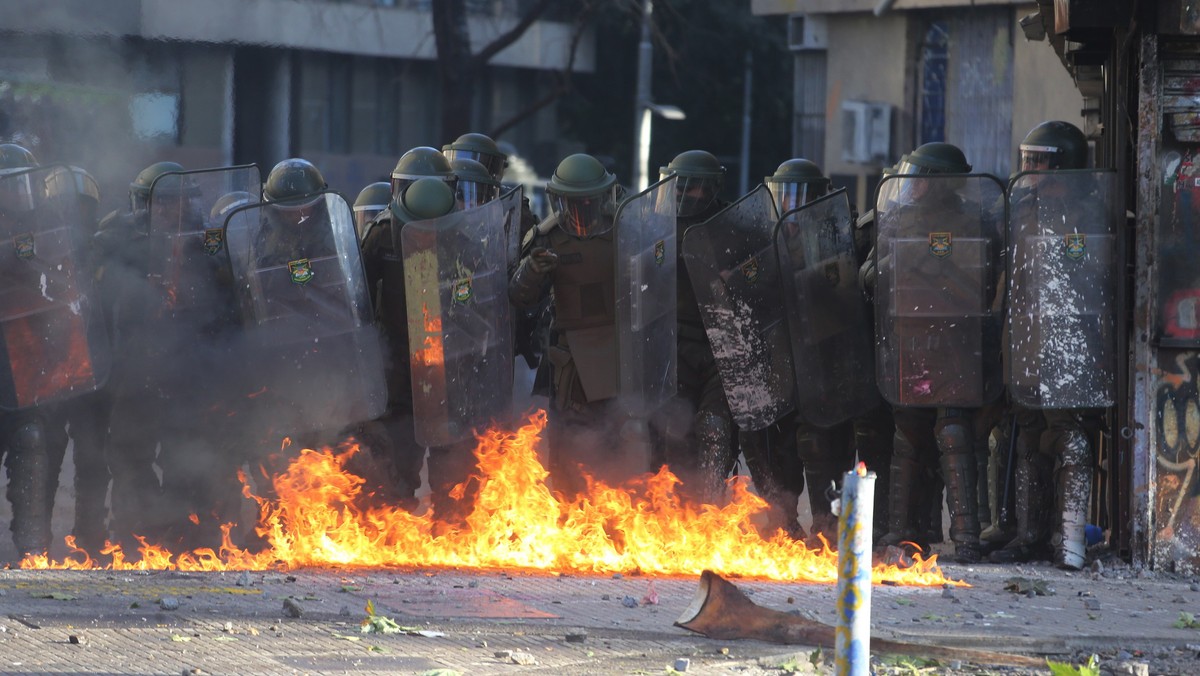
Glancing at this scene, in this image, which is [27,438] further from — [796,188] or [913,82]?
[913,82]

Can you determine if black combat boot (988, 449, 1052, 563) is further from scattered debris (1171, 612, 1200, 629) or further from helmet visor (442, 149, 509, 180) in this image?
helmet visor (442, 149, 509, 180)

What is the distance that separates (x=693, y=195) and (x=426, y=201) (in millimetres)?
1367

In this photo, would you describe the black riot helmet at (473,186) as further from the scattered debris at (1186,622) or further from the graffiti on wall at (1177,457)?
the scattered debris at (1186,622)

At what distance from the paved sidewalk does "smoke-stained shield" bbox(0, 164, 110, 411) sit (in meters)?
1.04

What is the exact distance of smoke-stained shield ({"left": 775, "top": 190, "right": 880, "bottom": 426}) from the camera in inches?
322

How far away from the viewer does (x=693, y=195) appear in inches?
328

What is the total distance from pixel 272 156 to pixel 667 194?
519 inches

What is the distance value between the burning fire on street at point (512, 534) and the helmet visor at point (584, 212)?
2.86 feet

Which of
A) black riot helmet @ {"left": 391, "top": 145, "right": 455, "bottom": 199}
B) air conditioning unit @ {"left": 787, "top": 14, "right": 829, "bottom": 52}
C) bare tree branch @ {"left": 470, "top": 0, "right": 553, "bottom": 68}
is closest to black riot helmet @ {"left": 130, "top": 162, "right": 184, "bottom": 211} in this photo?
black riot helmet @ {"left": 391, "top": 145, "right": 455, "bottom": 199}

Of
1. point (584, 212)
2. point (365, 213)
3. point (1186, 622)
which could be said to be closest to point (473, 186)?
point (365, 213)

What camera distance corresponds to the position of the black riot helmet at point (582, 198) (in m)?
7.98

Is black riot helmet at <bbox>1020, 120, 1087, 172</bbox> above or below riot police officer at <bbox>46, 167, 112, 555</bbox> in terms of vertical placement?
above

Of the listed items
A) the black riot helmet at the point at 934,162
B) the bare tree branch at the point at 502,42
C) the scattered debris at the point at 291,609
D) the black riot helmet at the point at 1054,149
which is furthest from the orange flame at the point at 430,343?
the bare tree branch at the point at 502,42

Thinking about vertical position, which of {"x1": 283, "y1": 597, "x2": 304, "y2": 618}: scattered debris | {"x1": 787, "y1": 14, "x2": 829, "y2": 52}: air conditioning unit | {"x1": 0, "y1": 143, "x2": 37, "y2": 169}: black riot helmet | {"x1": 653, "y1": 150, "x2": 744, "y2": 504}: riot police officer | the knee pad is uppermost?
{"x1": 787, "y1": 14, "x2": 829, "y2": 52}: air conditioning unit
